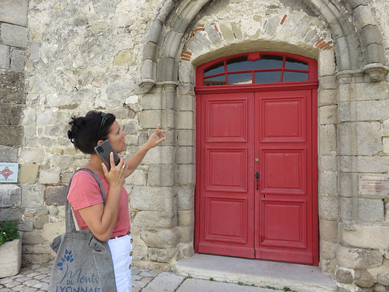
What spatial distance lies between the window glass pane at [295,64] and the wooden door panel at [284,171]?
3.46 feet

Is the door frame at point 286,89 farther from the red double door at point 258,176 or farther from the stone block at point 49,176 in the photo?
the stone block at point 49,176

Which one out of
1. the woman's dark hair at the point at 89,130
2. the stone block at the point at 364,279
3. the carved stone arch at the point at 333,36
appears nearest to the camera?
the woman's dark hair at the point at 89,130

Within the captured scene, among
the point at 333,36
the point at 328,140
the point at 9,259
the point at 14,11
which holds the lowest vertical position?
the point at 9,259

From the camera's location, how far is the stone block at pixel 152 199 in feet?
11.5

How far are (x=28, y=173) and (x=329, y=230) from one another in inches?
160

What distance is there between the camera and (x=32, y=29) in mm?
4156

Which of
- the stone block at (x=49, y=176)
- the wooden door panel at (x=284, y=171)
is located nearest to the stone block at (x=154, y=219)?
the wooden door panel at (x=284, y=171)

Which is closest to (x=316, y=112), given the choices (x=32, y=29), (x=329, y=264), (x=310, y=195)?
(x=310, y=195)

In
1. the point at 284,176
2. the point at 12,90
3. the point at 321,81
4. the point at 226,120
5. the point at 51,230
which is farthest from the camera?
the point at 12,90

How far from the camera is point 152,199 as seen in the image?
11.6 feet

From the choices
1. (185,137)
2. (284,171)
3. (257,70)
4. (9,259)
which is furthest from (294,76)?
(9,259)

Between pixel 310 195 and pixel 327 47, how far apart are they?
175 centimetres

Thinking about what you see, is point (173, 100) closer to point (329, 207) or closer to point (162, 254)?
point (162, 254)

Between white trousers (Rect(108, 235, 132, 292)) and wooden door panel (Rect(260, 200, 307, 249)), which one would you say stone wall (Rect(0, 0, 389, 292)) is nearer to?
wooden door panel (Rect(260, 200, 307, 249))
